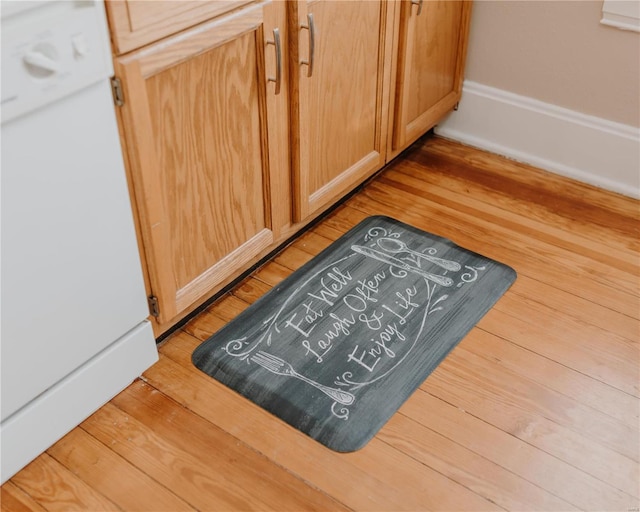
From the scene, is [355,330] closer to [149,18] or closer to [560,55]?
[149,18]

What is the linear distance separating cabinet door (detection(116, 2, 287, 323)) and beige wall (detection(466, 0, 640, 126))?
41.0 inches

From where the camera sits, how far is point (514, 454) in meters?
1.62

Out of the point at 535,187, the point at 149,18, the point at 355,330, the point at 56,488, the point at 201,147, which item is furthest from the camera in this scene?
the point at 535,187

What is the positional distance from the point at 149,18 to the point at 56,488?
Answer: 98 centimetres

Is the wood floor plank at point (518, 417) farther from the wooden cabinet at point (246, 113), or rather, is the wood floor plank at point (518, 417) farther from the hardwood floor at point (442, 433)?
the wooden cabinet at point (246, 113)

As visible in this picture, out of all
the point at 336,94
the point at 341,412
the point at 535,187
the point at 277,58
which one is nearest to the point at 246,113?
the point at 277,58

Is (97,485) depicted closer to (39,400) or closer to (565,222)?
(39,400)

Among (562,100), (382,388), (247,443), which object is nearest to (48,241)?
(247,443)

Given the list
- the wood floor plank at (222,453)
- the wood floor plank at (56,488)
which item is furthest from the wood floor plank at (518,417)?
the wood floor plank at (56,488)

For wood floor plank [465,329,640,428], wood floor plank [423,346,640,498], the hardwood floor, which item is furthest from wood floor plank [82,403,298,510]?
wood floor plank [465,329,640,428]

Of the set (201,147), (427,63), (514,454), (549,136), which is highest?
(201,147)

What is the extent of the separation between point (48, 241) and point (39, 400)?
37 cm

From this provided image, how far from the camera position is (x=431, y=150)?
2.71m

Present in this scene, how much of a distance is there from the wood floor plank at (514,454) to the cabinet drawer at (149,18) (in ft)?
3.21
